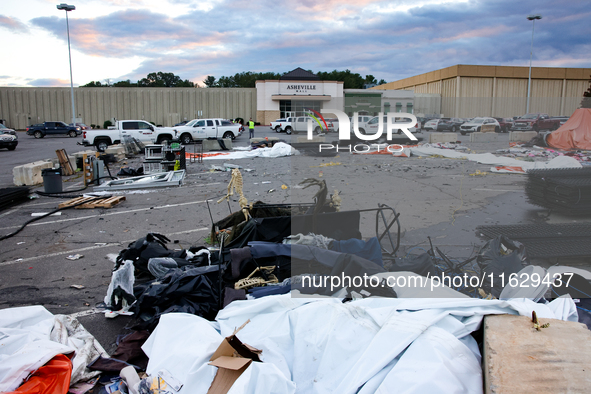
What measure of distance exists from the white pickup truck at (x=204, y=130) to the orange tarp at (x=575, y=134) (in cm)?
1822

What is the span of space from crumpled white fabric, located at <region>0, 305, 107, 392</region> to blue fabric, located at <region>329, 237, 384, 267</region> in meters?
2.70

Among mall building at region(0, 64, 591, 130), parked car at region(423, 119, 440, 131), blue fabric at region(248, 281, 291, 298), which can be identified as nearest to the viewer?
blue fabric at region(248, 281, 291, 298)

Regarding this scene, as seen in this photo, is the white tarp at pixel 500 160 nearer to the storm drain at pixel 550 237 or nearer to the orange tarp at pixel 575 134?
the orange tarp at pixel 575 134

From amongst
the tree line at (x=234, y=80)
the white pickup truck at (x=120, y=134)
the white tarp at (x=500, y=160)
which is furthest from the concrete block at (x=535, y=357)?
the tree line at (x=234, y=80)

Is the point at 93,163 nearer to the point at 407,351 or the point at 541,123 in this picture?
the point at 407,351

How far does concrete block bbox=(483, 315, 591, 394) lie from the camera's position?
243 cm

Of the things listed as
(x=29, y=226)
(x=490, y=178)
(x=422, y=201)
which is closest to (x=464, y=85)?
(x=490, y=178)

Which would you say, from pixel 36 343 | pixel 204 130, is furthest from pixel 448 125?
pixel 36 343

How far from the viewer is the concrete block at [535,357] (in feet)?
7.98

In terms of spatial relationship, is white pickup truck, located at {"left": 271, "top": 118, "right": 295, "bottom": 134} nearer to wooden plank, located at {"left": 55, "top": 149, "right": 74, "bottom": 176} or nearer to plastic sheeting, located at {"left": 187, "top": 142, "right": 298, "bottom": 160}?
plastic sheeting, located at {"left": 187, "top": 142, "right": 298, "bottom": 160}

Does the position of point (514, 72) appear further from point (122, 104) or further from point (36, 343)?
point (36, 343)

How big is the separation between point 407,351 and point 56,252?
5.73 m

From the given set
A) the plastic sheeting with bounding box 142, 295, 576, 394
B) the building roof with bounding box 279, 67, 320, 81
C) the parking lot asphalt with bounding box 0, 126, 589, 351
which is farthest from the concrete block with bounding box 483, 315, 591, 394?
the building roof with bounding box 279, 67, 320, 81

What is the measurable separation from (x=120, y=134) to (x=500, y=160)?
1961cm
